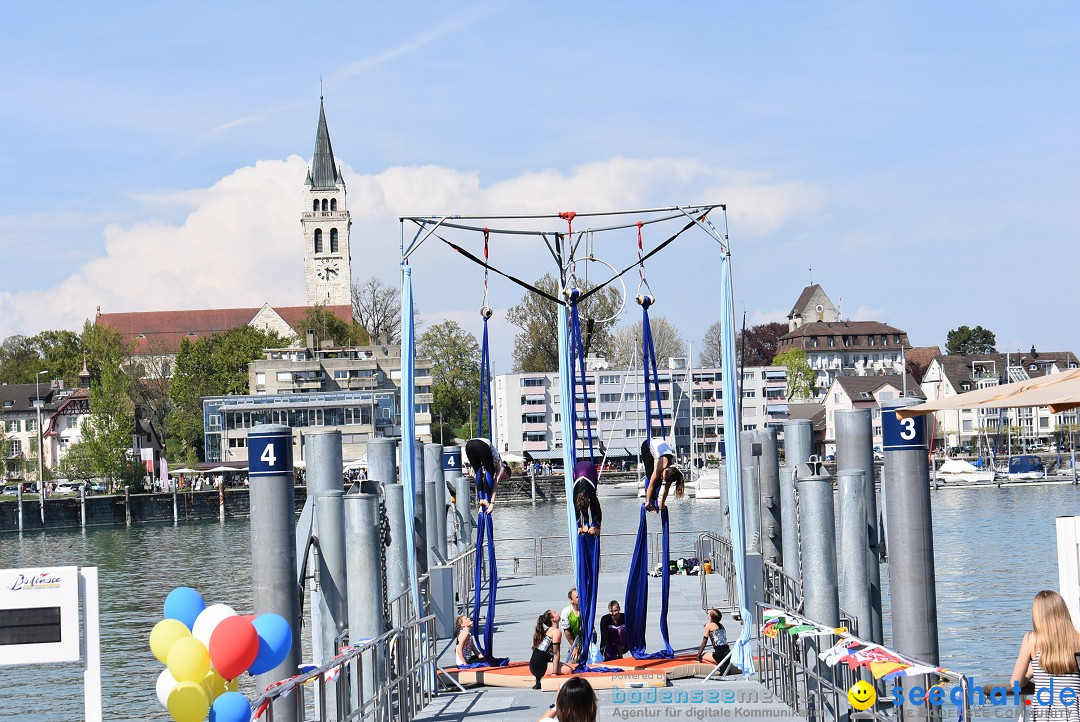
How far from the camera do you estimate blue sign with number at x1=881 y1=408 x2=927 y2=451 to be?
40.4ft

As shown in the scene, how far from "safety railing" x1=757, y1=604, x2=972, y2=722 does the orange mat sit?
1.00 metres

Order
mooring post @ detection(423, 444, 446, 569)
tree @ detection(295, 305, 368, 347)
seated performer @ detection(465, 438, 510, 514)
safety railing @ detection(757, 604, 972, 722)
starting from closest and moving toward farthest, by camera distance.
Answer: safety railing @ detection(757, 604, 972, 722), seated performer @ detection(465, 438, 510, 514), mooring post @ detection(423, 444, 446, 569), tree @ detection(295, 305, 368, 347)

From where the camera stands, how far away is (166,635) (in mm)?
10844

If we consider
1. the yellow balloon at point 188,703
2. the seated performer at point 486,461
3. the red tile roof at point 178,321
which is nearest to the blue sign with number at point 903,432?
the yellow balloon at point 188,703

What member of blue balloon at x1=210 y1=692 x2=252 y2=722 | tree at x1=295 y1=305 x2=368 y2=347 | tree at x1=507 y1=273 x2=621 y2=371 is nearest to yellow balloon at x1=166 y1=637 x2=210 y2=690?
blue balloon at x1=210 y1=692 x2=252 y2=722

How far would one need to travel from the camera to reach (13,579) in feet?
30.5

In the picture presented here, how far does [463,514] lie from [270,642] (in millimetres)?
21838

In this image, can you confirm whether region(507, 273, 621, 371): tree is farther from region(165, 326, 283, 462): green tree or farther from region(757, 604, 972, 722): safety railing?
region(757, 604, 972, 722): safety railing

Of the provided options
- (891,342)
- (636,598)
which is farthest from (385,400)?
(636,598)

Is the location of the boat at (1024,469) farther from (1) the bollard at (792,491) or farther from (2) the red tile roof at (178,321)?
(2) the red tile roof at (178,321)

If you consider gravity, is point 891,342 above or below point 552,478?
above

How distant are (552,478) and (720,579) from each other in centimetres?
7759

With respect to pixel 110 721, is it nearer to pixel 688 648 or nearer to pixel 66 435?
pixel 688 648

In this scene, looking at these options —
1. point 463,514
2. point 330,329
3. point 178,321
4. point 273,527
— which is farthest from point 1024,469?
point 178,321
